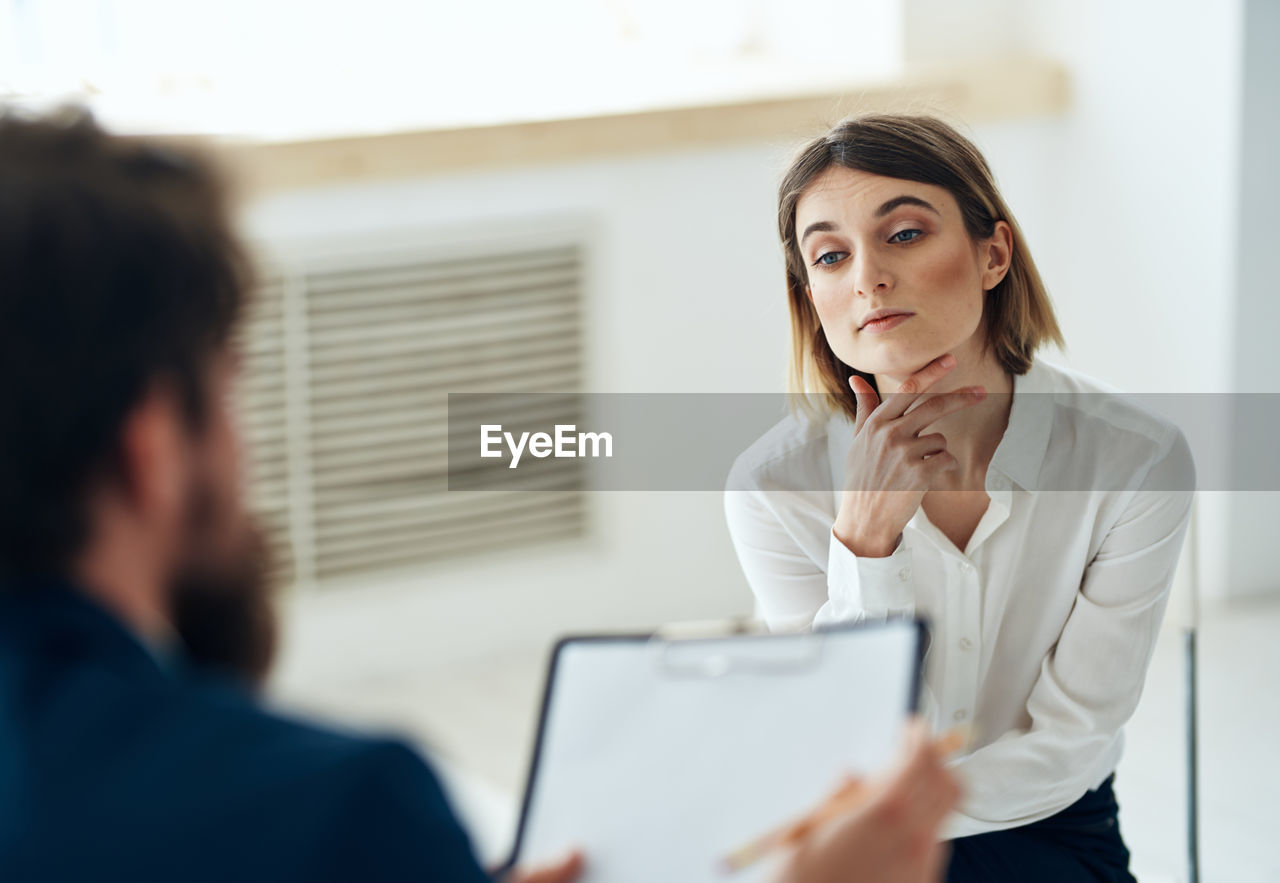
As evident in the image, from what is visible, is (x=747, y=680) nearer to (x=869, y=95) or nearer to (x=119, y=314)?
(x=119, y=314)

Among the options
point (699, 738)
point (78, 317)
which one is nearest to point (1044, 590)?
point (699, 738)

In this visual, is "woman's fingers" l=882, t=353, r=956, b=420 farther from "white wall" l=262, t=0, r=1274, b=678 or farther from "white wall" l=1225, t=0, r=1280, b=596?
"white wall" l=1225, t=0, r=1280, b=596

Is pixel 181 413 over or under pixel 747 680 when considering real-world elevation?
over

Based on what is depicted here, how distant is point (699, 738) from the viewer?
32.6 inches

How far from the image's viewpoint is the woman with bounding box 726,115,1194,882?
130 centimetres

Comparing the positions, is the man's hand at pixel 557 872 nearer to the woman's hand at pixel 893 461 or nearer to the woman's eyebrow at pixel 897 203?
the woman's hand at pixel 893 461

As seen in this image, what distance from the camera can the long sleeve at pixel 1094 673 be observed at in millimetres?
1291

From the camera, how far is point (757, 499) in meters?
1.42

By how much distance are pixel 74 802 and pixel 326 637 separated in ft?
7.36

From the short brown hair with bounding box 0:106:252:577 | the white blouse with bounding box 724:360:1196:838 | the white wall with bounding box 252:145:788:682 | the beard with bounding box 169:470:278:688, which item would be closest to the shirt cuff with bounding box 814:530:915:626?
the white blouse with bounding box 724:360:1196:838

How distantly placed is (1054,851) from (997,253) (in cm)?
54

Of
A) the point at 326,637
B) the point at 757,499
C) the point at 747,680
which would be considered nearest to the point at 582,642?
the point at 747,680

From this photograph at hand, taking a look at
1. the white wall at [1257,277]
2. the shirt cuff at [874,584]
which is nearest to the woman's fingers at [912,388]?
the shirt cuff at [874,584]

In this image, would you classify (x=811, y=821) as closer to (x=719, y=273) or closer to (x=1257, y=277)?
(x=719, y=273)
